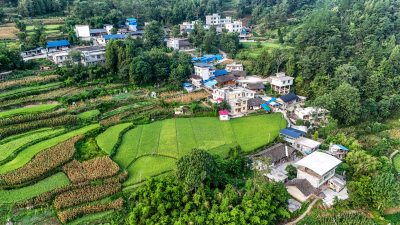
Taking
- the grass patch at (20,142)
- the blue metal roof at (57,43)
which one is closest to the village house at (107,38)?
the blue metal roof at (57,43)

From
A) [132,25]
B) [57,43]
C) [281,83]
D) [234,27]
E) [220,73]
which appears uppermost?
[132,25]

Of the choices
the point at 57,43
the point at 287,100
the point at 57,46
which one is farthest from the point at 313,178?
the point at 57,43

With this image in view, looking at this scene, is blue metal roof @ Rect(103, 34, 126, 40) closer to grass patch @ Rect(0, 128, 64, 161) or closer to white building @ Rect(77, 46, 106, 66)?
white building @ Rect(77, 46, 106, 66)

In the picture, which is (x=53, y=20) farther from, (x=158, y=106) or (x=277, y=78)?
(x=277, y=78)

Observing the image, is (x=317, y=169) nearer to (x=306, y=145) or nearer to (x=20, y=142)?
(x=306, y=145)

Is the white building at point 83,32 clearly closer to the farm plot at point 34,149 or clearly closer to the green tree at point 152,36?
the green tree at point 152,36

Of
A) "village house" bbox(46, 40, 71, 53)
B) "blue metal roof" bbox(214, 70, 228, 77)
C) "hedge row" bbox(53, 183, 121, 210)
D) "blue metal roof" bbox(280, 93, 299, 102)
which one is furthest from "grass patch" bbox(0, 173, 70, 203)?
"village house" bbox(46, 40, 71, 53)

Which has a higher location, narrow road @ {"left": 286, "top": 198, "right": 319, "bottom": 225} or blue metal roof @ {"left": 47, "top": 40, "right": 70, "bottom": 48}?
blue metal roof @ {"left": 47, "top": 40, "right": 70, "bottom": 48}
